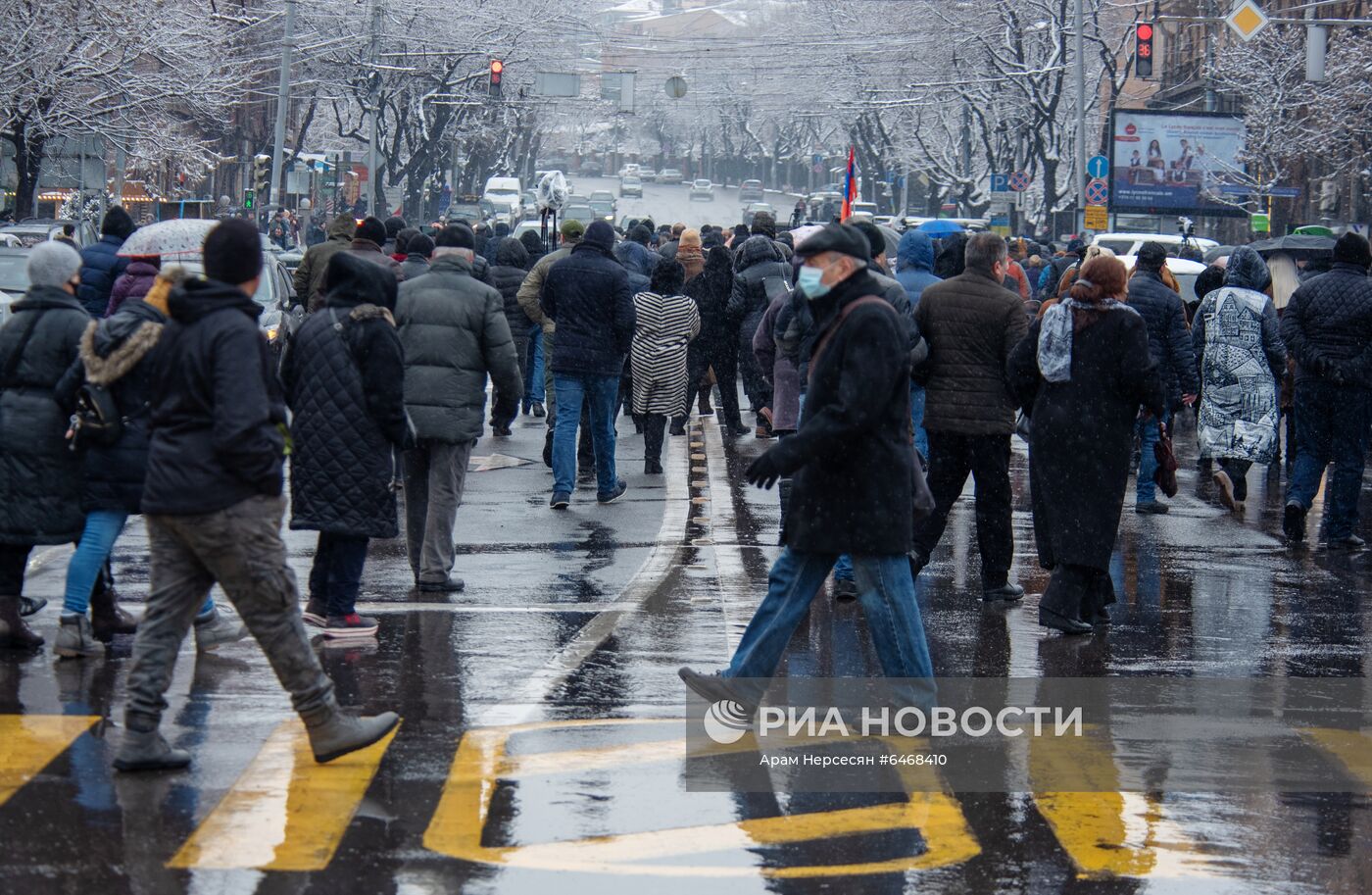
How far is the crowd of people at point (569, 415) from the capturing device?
20.2 feet

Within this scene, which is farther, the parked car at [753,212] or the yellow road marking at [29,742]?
the parked car at [753,212]

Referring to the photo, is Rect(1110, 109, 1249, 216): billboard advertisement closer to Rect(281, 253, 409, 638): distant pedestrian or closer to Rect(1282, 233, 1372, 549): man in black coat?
Rect(1282, 233, 1372, 549): man in black coat

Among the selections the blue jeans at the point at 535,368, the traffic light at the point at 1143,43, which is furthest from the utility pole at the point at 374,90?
the blue jeans at the point at 535,368

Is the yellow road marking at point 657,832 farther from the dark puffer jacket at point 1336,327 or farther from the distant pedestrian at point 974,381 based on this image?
the dark puffer jacket at point 1336,327

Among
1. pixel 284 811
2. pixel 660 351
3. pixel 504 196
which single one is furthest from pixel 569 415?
pixel 504 196

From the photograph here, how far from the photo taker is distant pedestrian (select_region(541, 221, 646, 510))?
12.6 m

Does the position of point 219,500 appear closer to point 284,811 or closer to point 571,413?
point 284,811

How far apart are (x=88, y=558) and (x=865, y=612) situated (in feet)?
10.4

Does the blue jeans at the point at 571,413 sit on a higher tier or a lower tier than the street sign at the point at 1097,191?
lower

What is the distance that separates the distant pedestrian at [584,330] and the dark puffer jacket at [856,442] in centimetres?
583

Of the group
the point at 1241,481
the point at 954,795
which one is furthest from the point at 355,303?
the point at 1241,481

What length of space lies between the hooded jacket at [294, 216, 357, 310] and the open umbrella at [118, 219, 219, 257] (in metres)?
0.93

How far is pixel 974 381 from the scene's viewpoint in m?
9.23

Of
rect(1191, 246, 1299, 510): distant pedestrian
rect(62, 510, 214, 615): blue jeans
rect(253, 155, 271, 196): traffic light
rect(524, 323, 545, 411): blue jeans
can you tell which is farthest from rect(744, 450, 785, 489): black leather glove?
rect(253, 155, 271, 196): traffic light
